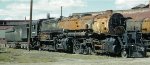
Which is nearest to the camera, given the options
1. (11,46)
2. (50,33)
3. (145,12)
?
(50,33)

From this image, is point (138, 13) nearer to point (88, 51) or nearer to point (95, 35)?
point (88, 51)

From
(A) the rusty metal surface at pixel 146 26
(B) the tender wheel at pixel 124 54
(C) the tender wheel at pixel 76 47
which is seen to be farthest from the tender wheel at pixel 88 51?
(A) the rusty metal surface at pixel 146 26

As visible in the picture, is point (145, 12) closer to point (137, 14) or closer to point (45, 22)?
point (137, 14)

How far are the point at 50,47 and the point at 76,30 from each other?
21.6ft

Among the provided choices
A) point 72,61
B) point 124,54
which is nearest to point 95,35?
point 124,54

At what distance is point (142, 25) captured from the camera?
3788cm

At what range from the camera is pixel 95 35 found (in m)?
34.2

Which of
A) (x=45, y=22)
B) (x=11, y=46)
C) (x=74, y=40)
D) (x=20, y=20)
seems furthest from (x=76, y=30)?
(x=20, y=20)

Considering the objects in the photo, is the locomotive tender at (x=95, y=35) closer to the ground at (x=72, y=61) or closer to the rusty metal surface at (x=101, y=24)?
the rusty metal surface at (x=101, y=24)

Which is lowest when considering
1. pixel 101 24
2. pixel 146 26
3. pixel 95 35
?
pixel 95 35

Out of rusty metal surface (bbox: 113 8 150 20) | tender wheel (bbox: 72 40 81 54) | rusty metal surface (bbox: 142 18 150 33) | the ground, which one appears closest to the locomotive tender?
tender wheel (bbox: 72 40 81 54)

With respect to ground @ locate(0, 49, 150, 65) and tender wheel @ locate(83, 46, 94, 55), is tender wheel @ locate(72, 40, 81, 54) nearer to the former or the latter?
tender wheel @ locate(83, 46, 94, 55)

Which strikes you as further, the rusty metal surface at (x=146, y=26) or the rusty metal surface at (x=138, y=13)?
the rusty metal surface at (x=138, y=13)

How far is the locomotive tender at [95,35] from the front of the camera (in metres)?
31.2
